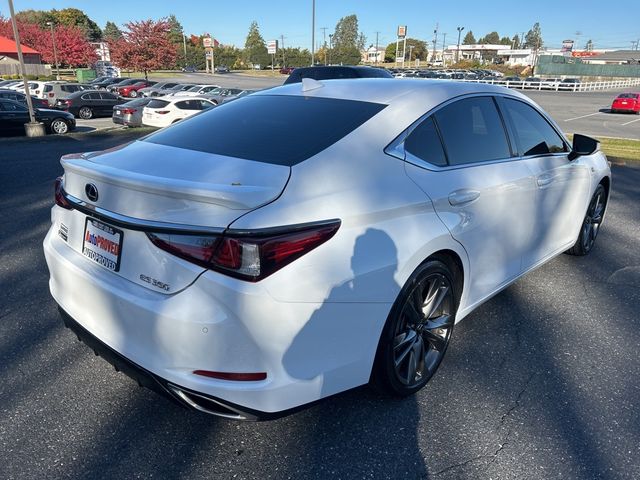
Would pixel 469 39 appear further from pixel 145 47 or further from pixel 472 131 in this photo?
pixel 472 131

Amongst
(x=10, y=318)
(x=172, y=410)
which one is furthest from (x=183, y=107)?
(x=172, y=410)

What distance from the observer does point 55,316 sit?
3.61m

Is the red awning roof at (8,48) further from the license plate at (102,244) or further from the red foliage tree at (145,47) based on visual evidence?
the license plate at (102,244)

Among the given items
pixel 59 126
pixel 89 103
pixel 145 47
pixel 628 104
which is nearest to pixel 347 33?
pixel 145 47

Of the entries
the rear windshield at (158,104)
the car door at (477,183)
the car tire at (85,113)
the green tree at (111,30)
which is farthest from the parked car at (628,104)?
the green tree at (111,30)

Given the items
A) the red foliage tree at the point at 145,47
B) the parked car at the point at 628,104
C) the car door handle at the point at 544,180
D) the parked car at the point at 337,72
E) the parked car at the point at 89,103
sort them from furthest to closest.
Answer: the red foliage tree at the point at 145,47 < the parked car at the point at 628,104 < the parked car at the point at 89,103 < the parked car at the point at 337,72 < the car door handle at the point at 544,180

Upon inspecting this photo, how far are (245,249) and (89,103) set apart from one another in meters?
24.6

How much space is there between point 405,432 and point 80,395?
5.80 feet

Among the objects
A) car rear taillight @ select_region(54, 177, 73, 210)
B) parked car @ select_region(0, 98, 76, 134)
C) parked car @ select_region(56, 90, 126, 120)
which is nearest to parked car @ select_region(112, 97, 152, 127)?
parked car @ select_region(0, 98, 76, 134)

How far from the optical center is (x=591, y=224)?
16.5 ft

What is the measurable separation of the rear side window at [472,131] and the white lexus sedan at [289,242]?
0.01 metres

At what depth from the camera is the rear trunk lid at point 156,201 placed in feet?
6.52

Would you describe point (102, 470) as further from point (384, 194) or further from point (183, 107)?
point (183, 107)

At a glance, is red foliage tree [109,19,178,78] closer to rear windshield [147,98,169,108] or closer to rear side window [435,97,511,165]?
rear windshield [147,98,169,108]
